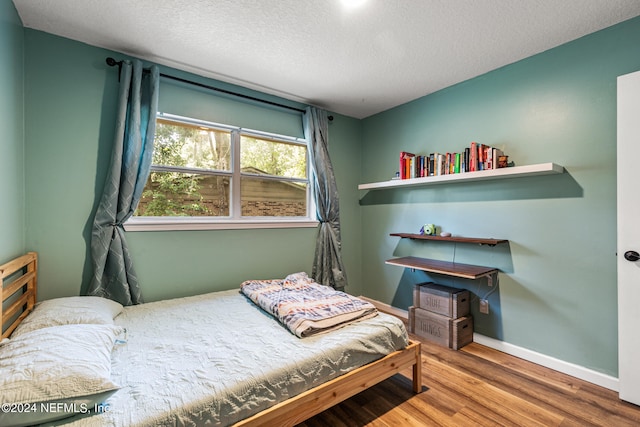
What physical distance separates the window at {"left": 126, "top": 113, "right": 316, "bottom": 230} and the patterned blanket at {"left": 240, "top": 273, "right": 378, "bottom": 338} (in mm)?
819

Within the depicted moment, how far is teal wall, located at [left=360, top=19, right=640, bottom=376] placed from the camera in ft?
6.54

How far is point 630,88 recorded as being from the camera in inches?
70.8

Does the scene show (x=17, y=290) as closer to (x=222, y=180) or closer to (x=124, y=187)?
(x=124, y=187)

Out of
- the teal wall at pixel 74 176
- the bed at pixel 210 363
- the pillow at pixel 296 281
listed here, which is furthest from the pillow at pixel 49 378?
the pillow at pixel 296 281

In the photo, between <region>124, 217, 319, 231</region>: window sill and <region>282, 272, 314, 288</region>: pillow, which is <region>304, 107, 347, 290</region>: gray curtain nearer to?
<region>124, 217, 319, 231</region>: window sill

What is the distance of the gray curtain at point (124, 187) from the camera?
2.17 metres

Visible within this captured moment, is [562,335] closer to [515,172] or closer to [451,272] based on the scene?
[451,272]

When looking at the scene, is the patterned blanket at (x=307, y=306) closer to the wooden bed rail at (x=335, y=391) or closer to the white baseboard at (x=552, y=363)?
the wooden bed rail at (x=335, y=391)

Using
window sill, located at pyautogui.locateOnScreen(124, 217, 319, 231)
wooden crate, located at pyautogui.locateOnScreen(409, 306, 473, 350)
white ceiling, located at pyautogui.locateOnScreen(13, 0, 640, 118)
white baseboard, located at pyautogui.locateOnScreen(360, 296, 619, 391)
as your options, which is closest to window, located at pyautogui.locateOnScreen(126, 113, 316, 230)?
window sill, located at pyautogui.locateOnScreen(124, 217, 319, 231)

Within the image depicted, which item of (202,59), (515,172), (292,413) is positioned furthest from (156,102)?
(515,172)

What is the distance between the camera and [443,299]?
263 cm

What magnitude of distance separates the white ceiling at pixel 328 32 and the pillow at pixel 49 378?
1982 millimetres

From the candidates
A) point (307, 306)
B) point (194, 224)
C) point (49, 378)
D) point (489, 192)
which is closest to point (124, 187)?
point (194, 224)

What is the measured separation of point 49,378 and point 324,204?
8.87 ft
